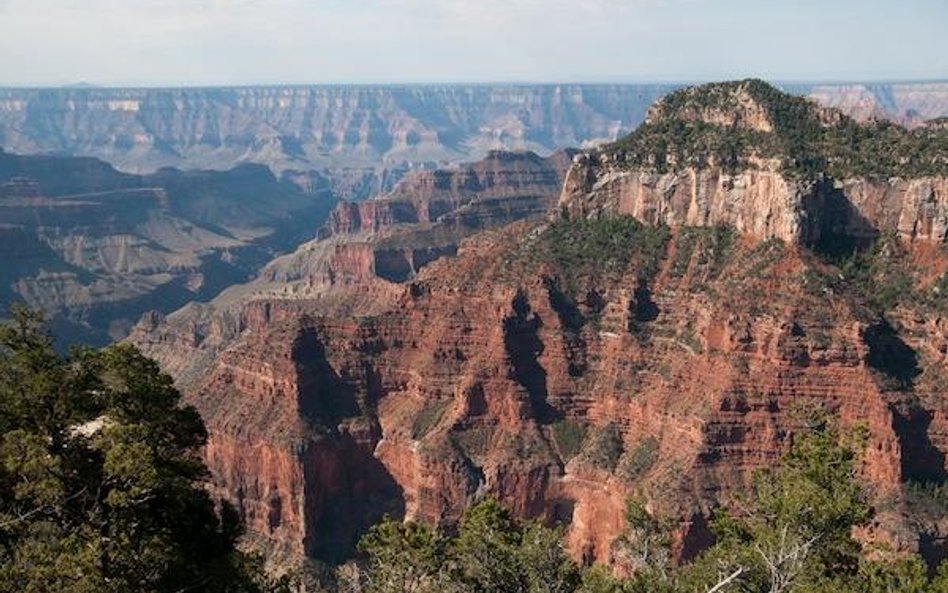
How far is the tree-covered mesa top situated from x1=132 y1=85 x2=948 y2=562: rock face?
81 cm

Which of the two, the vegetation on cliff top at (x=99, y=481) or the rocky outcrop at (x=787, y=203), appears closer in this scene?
the vegetation on cliff top at (x=99, y=481)

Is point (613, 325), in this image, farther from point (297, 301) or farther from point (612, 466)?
point (297, 301)

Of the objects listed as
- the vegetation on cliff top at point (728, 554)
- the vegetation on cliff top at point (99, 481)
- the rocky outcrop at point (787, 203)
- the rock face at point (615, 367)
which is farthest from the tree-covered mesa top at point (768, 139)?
the vegetation on cliff top at point (99, 481)

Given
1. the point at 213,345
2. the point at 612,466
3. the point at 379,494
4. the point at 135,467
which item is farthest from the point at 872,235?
the point at 213,345

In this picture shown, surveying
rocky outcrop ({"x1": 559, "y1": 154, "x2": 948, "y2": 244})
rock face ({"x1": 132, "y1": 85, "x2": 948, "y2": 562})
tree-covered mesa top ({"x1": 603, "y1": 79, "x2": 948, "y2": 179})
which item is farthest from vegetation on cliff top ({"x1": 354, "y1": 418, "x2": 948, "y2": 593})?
tree-covered mesa top ({"x1": 603, "y1": 79, "x2": 948, "y2": 179})

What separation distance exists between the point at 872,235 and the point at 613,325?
2483cm

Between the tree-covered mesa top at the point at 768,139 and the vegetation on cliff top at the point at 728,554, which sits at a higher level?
the tree-covered mesa top at the point at 768,139

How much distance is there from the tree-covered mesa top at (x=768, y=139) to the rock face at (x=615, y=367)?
813 mm

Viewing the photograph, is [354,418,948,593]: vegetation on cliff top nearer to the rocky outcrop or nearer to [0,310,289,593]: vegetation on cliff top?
[0,310,289,593]: vegetation on cliff top

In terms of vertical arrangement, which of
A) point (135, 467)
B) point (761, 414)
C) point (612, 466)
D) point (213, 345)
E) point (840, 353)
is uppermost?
point (135, 467)

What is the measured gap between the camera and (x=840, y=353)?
73875 mm

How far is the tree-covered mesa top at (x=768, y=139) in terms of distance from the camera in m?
87.4

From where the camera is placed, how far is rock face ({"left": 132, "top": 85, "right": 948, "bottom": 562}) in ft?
243

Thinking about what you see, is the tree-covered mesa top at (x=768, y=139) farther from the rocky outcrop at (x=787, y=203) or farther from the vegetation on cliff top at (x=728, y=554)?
the vegetation on cliff top at (x=728, y=554)
